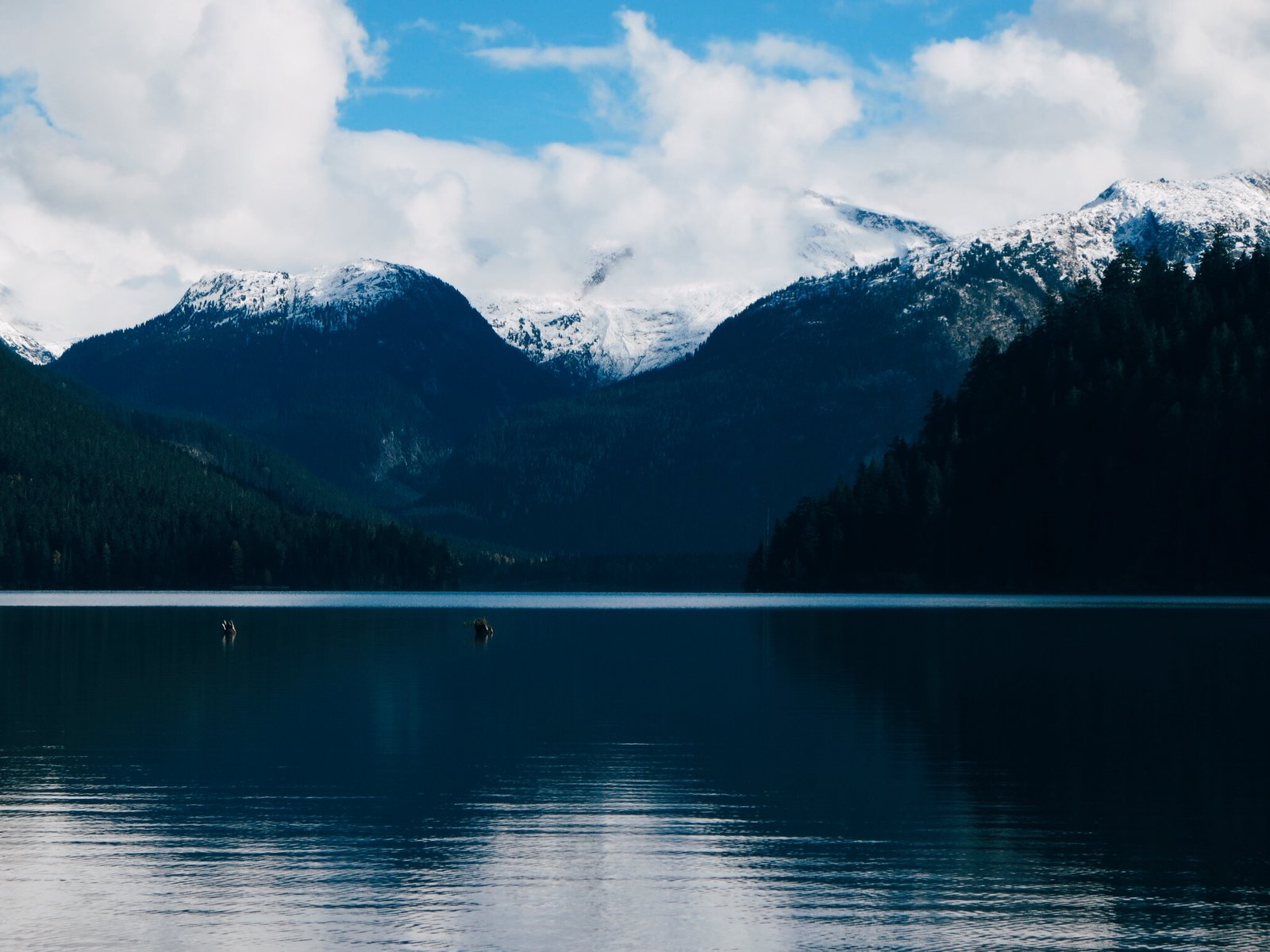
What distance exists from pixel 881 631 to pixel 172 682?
228ft

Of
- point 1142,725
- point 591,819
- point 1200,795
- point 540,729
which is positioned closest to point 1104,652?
point 1142,725

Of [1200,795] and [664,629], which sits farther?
[664,629]

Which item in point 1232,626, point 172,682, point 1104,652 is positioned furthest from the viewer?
point 1232,626

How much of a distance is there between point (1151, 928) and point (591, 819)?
49.6 ft

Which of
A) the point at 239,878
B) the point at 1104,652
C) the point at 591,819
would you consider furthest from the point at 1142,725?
the point at 1104,652

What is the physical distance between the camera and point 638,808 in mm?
43344

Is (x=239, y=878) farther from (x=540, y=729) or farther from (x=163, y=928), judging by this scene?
(x=540, y=729)

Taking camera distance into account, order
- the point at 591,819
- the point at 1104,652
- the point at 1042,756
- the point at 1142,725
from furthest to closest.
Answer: the point at 1104,652 → the point at 1142,725 → the point at 1042,756 → the point at 591,819

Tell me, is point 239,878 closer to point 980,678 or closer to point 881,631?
point 980,678

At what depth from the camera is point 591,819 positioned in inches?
1634

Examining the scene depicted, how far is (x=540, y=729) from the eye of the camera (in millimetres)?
62219

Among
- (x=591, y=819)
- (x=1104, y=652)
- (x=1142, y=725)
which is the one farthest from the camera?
(x=1104, y=652)

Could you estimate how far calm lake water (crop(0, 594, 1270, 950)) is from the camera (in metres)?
30.9

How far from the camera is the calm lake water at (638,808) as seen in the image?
30.9 meters
